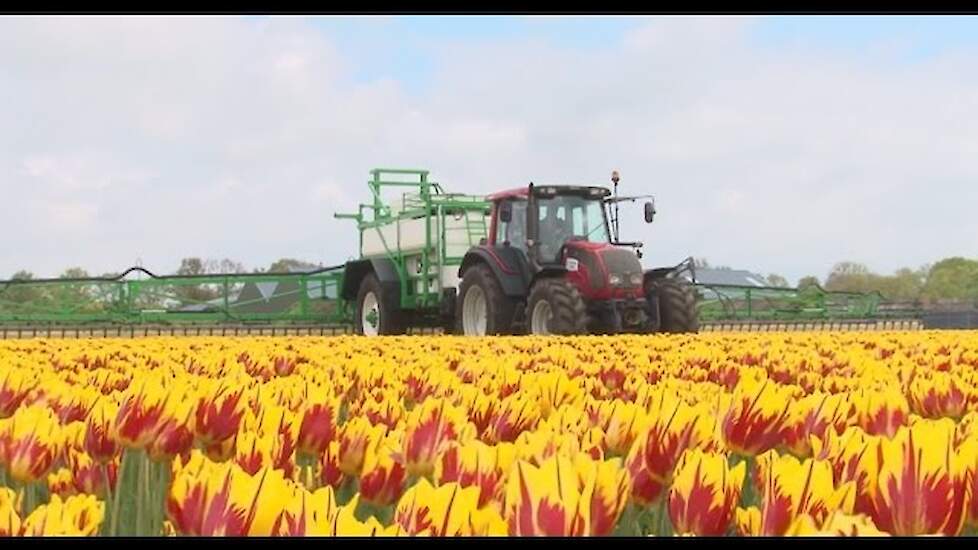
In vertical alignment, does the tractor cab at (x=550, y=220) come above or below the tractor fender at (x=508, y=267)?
above

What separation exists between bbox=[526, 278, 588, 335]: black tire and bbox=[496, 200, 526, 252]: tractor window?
5.67 ft

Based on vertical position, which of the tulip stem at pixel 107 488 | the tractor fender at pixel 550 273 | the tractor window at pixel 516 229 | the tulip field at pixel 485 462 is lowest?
the tulip stem at pixel 107 488

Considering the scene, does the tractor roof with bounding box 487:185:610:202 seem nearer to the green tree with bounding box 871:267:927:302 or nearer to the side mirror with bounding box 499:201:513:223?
the side mirror with bounding box 499:201:513:223

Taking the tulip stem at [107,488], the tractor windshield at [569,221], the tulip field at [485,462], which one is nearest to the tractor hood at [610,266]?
the tractor windshield at [569,221]

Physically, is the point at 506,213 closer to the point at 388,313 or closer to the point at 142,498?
the point at 388,313

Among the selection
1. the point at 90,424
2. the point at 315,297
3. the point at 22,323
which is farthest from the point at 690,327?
the point at 22,323

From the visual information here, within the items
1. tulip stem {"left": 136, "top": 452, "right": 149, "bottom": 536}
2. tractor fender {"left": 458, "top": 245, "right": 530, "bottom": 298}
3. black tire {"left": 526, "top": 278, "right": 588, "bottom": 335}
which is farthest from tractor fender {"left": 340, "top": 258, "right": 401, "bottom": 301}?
tulip stem {"left": 136, "top": 452, "right": 149, "bottom": 536}

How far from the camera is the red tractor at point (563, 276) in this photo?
1373 centimetres

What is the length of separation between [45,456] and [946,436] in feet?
4.69

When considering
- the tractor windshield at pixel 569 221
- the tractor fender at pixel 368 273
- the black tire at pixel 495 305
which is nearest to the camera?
the black tire at pixel 495 305

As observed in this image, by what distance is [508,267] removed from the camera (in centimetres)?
1461

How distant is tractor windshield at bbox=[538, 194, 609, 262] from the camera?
14.7 metres

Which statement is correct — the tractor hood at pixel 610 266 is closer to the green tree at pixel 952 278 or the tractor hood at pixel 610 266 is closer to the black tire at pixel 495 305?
the black tire at pixel 495 305

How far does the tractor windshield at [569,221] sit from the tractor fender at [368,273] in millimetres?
4536
